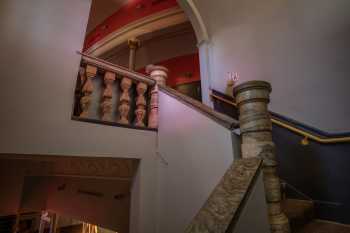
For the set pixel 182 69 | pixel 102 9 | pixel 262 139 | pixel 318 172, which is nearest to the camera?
pixel 262 139

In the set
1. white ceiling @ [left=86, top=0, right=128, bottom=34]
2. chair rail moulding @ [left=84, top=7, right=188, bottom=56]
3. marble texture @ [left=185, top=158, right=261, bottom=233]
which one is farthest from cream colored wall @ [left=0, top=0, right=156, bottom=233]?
white ceiling @ [left=86, top=0, right=128, bottom=34]

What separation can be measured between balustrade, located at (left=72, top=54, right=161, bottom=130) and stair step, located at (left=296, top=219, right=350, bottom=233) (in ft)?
4.77

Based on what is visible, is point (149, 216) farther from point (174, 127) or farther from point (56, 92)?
point (56, 92)

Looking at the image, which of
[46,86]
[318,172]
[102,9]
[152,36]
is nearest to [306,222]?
[318,172]

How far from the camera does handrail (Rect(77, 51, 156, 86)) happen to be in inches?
63.7

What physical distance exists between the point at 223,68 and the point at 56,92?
231 cm

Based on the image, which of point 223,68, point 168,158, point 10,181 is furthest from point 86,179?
point 223,68

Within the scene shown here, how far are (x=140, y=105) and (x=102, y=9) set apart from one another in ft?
14.0

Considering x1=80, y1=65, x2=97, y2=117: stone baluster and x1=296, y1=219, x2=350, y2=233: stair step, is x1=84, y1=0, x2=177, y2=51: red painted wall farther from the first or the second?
x1=296, y1=219, x2=350, y2=233: stair step

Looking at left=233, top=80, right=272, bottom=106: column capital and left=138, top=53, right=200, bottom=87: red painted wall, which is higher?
left=138, top=53, right=200, bottom=87: red painted wall

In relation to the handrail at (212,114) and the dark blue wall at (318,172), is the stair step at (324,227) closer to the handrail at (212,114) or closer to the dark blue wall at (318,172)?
the dark blue wall at (318,172)

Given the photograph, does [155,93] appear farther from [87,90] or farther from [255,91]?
[255,91]

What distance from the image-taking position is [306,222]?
59.6 inches

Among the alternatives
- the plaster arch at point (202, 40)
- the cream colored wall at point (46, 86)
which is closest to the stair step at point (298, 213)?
the cream colored wall at point (46, 86)
